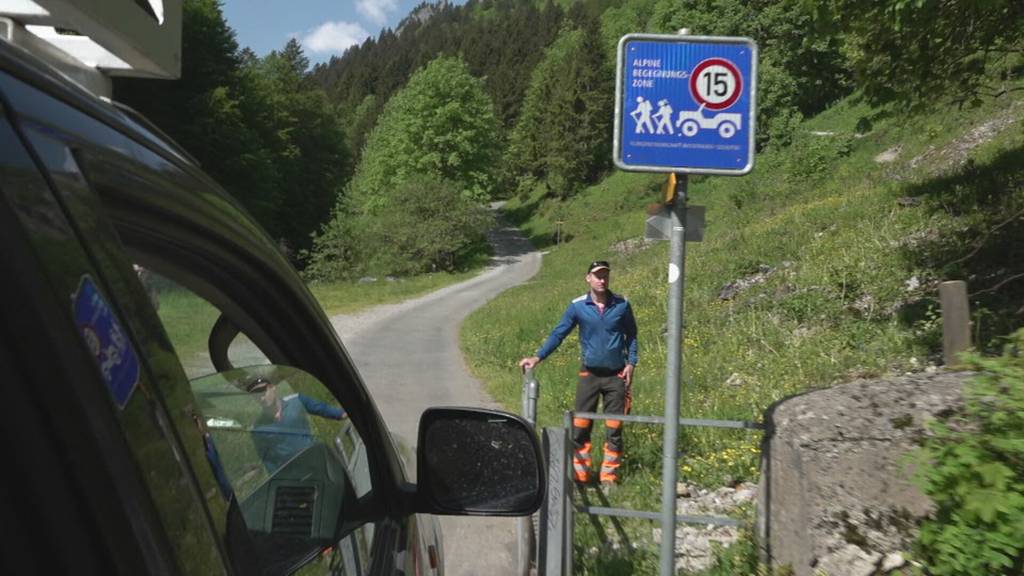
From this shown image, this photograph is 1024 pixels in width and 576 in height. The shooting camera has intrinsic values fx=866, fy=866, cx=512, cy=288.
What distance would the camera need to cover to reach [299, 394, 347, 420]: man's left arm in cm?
185

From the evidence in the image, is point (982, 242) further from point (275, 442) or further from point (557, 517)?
point (275, 442)

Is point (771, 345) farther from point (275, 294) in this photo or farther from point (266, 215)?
point (266, 215)

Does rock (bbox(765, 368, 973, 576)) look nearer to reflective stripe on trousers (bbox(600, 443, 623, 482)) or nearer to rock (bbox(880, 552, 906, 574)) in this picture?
rock (bbox(880, 552, 906, 574))

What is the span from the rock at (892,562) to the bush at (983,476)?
0.89ft

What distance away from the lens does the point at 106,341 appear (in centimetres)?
85

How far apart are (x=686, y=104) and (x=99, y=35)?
2.82m

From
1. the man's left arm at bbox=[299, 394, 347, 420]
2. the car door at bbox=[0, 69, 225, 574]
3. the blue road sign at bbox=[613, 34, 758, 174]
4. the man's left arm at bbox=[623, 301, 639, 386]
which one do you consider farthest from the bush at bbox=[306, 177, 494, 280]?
the car door at bbox=[0, 69, 225, 574]

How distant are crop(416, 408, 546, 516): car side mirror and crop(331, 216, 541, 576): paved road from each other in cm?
114

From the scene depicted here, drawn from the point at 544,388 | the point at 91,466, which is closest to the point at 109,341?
the point at 91,466

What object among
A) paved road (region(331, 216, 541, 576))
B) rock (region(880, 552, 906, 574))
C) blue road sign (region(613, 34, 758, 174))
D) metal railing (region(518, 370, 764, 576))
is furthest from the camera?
paved road (region(331, 216, 541, 576))

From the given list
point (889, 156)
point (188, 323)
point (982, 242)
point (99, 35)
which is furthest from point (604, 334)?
point (889, 156)

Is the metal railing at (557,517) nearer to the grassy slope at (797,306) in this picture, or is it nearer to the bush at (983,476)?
the grassy slope at (797,306)

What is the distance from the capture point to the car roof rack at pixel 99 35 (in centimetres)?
129

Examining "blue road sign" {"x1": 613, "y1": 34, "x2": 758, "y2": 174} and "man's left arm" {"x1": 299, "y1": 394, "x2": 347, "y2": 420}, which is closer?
"man's left arm" {"x1": 299, "y1": 394, "x2": 347, "y2": 420}
